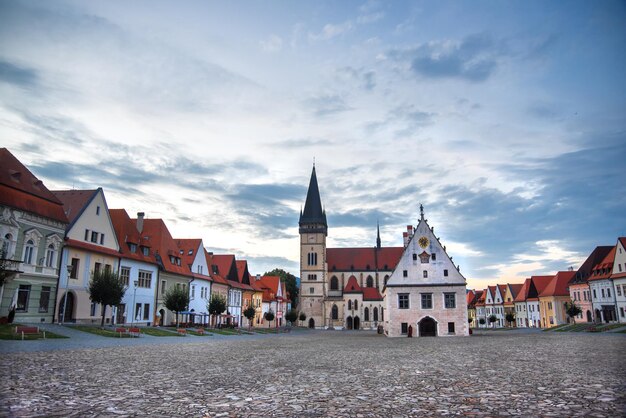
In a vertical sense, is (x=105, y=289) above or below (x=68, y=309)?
above

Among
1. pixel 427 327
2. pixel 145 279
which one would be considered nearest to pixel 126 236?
pixel 145 279

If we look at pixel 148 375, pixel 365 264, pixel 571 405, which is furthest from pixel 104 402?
pixel 365 264

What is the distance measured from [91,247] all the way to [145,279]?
10.3 metres

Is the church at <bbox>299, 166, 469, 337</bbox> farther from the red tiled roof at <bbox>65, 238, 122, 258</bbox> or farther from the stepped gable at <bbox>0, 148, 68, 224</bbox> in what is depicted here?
the stepped gable at <bbox>0, 148, 68, 224</bbox>

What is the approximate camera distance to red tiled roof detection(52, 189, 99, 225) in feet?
131

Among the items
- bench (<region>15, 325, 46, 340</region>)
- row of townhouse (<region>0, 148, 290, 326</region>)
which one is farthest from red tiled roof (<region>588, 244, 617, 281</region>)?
bench (<region>15, 325, 46, 340</region>)

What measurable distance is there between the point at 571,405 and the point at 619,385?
3731 mm

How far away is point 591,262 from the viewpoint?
79.7m

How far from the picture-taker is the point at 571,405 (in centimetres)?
887

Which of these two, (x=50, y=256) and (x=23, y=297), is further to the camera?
(x=50, y=256)

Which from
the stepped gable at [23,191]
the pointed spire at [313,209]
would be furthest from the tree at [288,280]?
the stepped gable at [23,191]

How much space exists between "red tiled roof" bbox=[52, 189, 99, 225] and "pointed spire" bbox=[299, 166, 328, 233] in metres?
76.4

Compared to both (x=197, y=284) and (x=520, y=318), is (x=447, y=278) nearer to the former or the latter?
(x=197, y=284)

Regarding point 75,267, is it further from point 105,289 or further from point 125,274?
point 125,274
